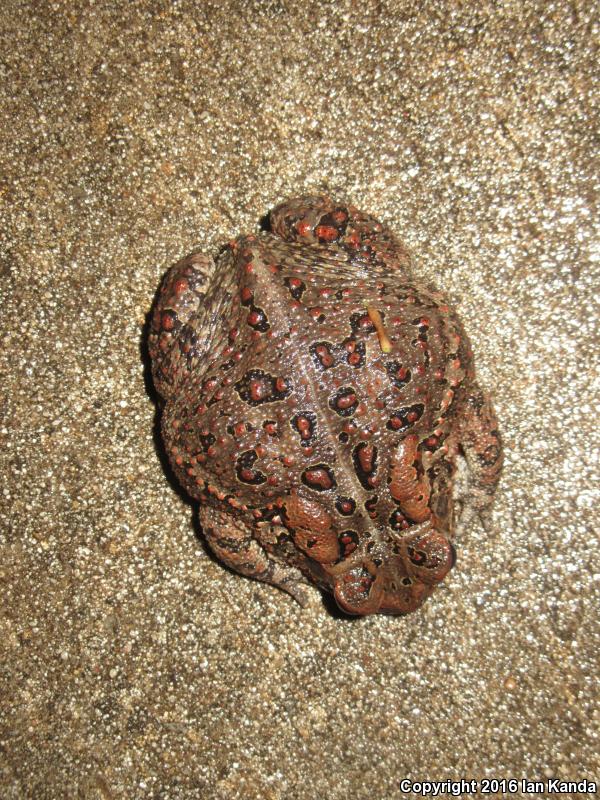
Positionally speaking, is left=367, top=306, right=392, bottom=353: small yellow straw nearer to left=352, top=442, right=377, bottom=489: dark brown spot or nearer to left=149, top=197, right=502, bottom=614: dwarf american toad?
left=149, top=197, right=502, bottom=614: dwarf american toad

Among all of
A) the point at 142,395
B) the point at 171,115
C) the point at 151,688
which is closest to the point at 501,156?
the point at 171,115

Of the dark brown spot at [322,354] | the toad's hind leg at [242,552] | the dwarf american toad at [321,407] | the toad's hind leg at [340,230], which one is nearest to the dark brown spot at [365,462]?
the dwarf american toad at [321,407]

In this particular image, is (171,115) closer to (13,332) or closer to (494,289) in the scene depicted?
(13,332)

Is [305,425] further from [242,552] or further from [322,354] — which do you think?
[242,552]

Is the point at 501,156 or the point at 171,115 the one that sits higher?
the point at 171,115

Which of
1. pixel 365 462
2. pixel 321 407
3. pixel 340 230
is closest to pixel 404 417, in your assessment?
pixel 365 462

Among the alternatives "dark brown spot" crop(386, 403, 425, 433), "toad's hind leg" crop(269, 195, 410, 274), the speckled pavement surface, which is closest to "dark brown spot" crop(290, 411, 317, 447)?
"dark brown spot" crop(386, 403, 425, 433)

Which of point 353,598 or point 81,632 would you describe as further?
point 81,632
